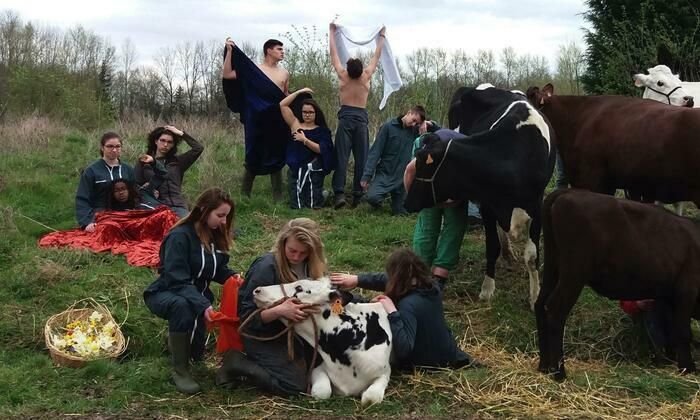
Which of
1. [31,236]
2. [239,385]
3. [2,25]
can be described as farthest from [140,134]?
[2,25]

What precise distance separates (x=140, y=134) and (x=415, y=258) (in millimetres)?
11801

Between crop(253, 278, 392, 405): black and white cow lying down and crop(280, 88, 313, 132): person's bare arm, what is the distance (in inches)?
227

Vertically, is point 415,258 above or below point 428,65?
below

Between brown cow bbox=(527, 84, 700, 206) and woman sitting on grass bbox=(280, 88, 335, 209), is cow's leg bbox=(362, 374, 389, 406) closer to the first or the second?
brown cow bbox=(527, 84, 700, 206)

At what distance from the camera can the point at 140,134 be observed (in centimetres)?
1575

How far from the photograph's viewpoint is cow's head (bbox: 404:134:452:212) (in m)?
6.72

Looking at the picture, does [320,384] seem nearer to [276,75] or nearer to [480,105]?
[480,105]

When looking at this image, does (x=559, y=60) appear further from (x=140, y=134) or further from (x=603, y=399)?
(x=603, y=399)

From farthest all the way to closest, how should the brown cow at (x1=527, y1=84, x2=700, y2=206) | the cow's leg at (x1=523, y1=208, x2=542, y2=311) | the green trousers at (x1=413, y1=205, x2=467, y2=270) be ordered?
the brown cow at (x1=527, y1=84, x2=700, y2=206) < the green trousers at (x1=413, y1=205, x2=467, y2=270) < the cow's leg at (x1=523, y1=208, x2=542, y2=311)

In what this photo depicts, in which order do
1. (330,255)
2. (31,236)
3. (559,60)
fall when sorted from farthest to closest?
1. (559,60)
2. (31,236)
3. (330,255)

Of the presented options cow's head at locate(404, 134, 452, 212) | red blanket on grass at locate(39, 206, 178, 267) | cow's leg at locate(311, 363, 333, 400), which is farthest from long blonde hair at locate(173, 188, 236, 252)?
red blanket on grass at locate(39, 206, 178, 267)

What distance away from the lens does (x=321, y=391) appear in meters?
4.65

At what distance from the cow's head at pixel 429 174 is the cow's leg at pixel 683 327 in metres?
2.19

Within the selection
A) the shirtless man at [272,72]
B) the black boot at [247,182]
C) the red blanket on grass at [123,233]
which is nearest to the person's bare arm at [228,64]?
the shirtless man at [272,72]
